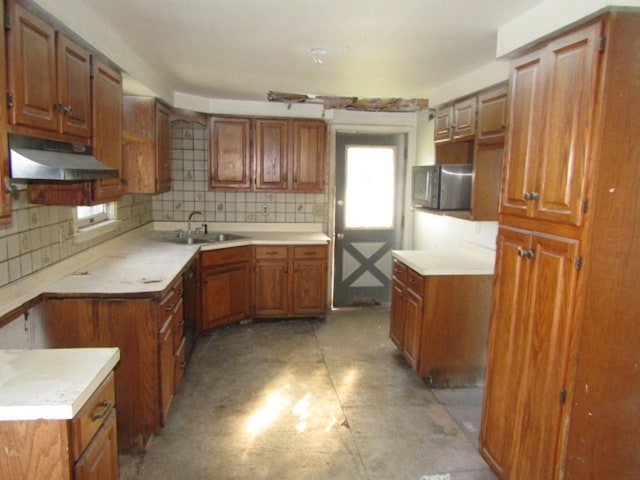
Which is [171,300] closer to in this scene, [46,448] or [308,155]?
[46,448]

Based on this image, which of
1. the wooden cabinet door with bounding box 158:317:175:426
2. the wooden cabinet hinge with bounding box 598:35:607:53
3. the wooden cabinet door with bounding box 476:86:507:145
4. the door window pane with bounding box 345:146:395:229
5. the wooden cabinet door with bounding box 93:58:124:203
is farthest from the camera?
the door window pane with bounding box 345:146:395:229

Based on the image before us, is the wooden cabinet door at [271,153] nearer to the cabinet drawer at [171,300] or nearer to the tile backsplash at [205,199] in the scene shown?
the tile backsplash at [205,199]

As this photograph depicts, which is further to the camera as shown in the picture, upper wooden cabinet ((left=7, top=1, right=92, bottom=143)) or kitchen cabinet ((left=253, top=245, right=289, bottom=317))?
kitchen cabinet ((left=253, top=245, right=289, bottom=317))

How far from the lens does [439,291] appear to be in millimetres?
3221

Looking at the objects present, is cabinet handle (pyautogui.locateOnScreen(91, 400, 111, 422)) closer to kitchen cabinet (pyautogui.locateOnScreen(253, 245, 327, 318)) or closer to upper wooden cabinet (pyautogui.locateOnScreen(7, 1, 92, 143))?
upper wooden cabinet (pyautogui.locateOnScreen(7, 1, 92, 143))

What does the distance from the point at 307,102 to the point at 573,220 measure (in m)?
3.34

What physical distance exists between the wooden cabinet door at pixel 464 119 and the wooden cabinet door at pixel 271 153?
180cm

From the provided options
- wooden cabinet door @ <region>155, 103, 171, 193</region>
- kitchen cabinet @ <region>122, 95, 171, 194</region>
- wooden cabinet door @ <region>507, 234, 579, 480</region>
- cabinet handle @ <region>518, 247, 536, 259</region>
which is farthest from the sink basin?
wooden cabinet door @ <region>507, 234, 579, 480</region>

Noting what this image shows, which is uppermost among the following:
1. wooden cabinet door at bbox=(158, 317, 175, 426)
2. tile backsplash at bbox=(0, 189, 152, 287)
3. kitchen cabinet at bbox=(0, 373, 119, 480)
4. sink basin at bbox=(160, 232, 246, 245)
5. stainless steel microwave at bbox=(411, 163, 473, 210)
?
stainless steel microwave at bbox=(411, 163, 473, 210)

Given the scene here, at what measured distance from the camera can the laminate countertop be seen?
7.95ft

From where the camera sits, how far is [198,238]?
14.6 ft

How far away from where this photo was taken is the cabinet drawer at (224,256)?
4047 mm

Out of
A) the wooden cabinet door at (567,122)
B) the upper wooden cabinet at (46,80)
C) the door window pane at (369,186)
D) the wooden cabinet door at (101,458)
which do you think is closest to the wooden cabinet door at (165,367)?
the wooden cabinet door at (101,458)

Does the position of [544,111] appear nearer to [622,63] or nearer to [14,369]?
[622,63]
